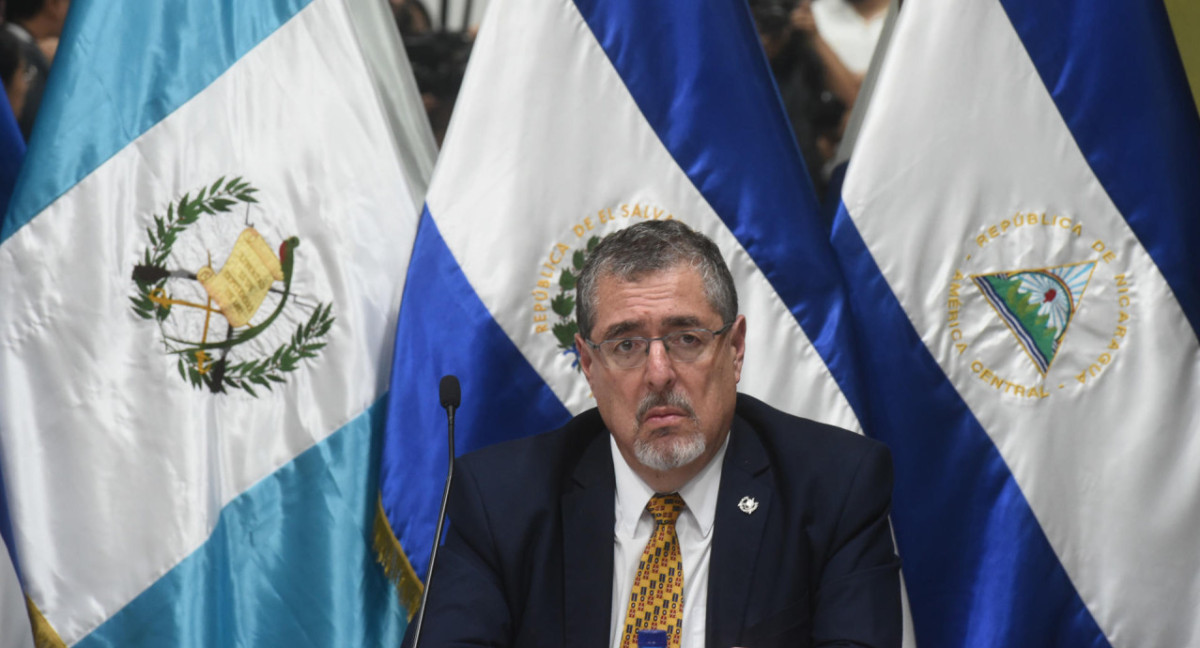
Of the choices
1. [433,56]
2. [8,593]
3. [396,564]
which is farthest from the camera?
[433,56]

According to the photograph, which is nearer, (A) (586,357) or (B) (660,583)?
(B) (660,583)

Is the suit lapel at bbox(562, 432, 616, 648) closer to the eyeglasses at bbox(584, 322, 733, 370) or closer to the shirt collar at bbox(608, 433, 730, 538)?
the shirt collar at bbox(608, 433, 730, 538)

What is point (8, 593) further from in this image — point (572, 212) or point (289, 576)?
point (572, 212)

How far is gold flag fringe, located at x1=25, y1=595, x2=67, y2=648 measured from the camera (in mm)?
2561

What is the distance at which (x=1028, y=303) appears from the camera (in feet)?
8.73

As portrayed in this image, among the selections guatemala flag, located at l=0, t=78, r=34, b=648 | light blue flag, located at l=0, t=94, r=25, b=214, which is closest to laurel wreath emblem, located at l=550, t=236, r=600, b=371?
guatemala flag, located at l=0, t=78, r=34, b=648

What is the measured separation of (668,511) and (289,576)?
1.03 meters

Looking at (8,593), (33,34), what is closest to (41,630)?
(8,593)

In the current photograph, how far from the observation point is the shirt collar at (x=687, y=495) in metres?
2.03

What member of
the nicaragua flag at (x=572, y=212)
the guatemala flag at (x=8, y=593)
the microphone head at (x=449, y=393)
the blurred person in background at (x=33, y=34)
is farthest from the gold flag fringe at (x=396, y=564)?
the blurred person in background at (x=33, y=34)

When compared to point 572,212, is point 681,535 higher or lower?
lower

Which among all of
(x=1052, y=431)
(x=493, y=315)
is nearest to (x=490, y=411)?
(x=493, y=315)

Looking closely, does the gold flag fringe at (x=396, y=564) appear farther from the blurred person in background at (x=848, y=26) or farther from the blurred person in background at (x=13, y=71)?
the blurred person in background at (x=848, y=26)

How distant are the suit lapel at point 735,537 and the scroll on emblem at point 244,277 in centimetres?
121
